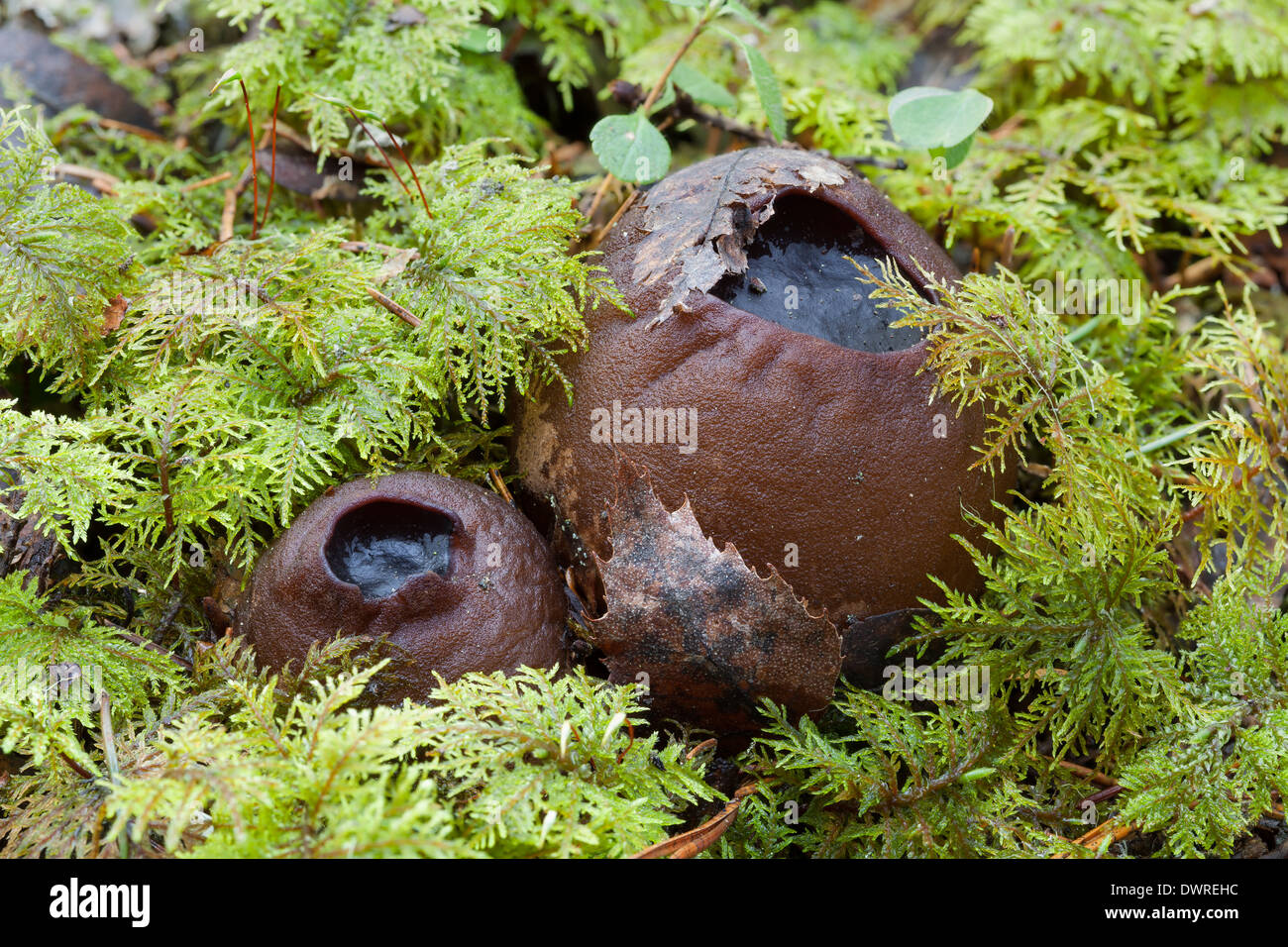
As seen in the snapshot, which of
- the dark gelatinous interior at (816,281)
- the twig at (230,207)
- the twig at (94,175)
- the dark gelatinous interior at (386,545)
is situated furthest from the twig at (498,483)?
the twig at (94,175)

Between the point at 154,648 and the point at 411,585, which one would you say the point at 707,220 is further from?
the point at 154,648

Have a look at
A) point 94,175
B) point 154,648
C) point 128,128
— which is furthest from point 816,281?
point 128,128

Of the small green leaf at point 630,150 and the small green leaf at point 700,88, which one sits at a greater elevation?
the small green leaf at point 700,88

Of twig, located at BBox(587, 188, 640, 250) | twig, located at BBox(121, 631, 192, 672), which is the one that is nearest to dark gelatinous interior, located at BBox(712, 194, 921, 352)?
twig, located at BBox(587, 188, 640, 250)

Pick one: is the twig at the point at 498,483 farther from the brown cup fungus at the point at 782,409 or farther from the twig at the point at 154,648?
the twig at the point at 154,648

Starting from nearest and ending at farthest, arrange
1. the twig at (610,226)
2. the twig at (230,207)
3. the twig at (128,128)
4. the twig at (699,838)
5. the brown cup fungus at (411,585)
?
1. the twig at (699,838)
2. the brown cup fungus at (411,585)
3. the twig at (610,226)
4. the twig at (230,207)
5. the twig at (128,128)
